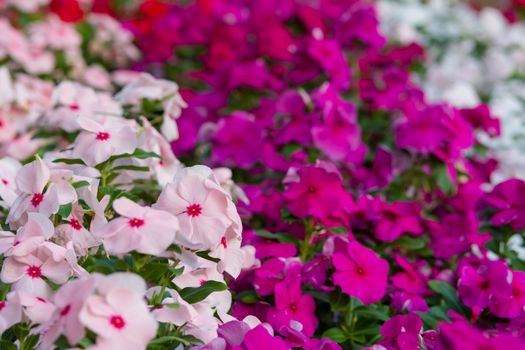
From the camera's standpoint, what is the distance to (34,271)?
4.24 feet

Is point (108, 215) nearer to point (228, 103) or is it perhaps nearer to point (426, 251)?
point (426, 251)

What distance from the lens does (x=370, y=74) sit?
3.20 m

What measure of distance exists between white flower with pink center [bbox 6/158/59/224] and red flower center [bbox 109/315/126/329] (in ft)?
1.22

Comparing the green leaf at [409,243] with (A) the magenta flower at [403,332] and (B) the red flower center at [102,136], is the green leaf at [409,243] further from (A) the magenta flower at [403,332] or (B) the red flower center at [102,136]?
(B) the red flower center at [102,136]

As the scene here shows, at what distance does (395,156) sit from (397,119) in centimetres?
26

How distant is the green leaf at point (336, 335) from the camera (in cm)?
157

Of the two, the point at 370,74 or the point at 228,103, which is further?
the point at 370,74

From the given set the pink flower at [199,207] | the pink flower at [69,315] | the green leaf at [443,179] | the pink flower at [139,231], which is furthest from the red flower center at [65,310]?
the green leaf at [443,179]

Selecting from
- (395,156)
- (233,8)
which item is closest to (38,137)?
(395,156)

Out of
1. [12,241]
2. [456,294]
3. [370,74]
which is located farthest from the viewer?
[370,74]

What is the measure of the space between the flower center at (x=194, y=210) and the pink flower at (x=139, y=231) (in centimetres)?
7

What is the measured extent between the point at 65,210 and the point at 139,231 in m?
0.28

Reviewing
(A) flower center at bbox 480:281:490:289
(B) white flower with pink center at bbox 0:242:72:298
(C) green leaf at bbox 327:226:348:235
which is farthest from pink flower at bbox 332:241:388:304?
(B) white flower with pink center at bbox 0:242:72:298

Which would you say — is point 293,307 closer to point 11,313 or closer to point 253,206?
point 253,206
